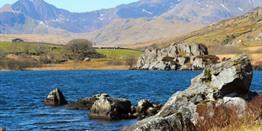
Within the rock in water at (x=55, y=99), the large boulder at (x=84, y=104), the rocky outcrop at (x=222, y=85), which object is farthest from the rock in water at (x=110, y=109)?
the rock in water at (x=55, y=99)

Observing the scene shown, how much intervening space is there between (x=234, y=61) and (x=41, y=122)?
24.4 meters

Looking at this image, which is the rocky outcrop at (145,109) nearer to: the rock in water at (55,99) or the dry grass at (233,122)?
the rock in water at (55,99)

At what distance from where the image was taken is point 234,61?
44.6 m

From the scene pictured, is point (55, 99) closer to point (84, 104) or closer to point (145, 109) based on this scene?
point (84, 104)

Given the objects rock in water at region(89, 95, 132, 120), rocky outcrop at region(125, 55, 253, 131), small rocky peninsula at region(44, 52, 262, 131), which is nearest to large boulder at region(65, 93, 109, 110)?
rock in water at region(89, 95, 132, 120)

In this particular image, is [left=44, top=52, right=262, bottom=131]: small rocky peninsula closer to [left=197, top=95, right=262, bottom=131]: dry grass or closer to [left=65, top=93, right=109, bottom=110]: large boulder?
[left=197, top=95, right=262, bottom=131]: dry grass

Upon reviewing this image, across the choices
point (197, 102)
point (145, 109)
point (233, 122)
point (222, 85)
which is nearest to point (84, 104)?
point (145, 109)

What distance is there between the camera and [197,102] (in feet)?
136

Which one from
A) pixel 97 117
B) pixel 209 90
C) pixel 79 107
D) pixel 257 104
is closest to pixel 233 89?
pixel 209 90

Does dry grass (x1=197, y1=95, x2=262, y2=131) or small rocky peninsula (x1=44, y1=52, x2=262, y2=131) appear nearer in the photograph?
dry grass (x1=197, y1=95, x2=262, y2=131)

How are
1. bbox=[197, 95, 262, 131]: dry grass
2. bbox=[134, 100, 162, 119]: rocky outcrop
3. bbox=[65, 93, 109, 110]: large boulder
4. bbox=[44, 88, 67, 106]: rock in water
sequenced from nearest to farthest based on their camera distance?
bbox=[197, 95, 262, 131]: dry grass → bbox=[134, 100, 162, 119]: rocky outcrop → bbox=[65, 93, 109, 110]: large boulder → bbox=[44, 88, 67, 106]: rock in water

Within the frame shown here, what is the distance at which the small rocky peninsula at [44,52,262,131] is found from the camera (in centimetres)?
2738

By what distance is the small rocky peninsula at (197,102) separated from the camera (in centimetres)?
2738

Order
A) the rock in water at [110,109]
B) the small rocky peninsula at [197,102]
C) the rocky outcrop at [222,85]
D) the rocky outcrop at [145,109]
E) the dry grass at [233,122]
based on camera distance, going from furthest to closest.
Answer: the rocky outcrop at [145,109], the rock in water at [110,109], the rocky outcrop at [222,85], the small rocky peninsula at [197,102], the dry grass at [233,122]
